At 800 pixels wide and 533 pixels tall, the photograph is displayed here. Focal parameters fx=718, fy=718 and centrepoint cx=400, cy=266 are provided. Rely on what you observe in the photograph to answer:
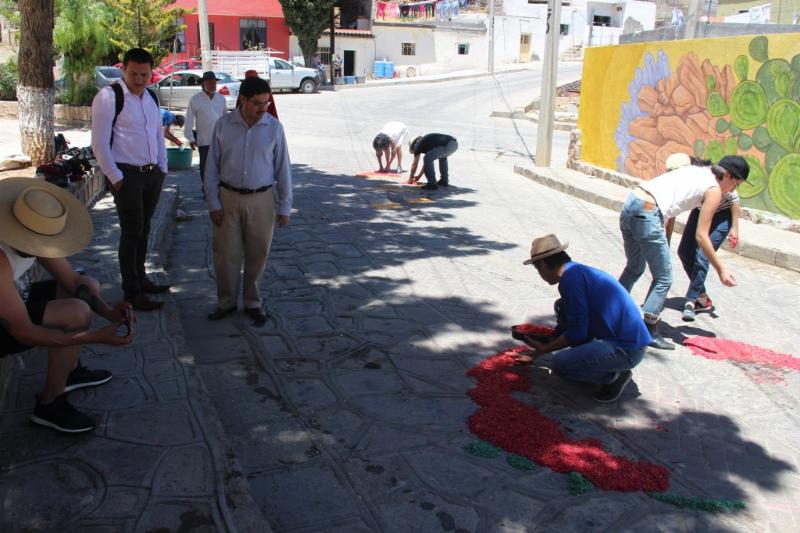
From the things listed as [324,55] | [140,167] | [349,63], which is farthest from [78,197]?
[349,63]

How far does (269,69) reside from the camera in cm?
3178

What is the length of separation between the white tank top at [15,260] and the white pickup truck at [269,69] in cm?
2883

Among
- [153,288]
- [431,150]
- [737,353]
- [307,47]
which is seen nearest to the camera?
[737,353]

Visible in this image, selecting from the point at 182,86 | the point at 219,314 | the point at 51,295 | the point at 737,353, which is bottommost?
the point at 737,353

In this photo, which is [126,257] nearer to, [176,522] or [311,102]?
[176,522]

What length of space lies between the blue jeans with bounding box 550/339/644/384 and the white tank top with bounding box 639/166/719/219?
4.69 feet

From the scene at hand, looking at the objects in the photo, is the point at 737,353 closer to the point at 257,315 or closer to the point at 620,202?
the point at 257,315

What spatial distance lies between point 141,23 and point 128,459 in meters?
24.9

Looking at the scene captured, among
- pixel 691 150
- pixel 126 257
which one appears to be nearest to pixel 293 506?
pixel 126 257

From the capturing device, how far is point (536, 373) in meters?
4.79

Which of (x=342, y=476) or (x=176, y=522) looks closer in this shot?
(x=176, y=522)

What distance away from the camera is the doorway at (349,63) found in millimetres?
43594

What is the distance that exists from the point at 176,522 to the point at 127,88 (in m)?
3.30

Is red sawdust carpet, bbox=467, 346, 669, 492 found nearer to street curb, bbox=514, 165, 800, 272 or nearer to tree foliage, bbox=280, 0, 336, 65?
street curb, bbox=514, 165, 800, 272
